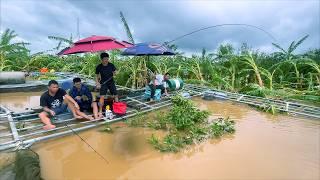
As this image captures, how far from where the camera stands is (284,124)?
7109 millimetres

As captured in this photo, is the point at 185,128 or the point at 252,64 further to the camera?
the point at 252,64

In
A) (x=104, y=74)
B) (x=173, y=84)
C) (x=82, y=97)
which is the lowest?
(x=82, y=97)

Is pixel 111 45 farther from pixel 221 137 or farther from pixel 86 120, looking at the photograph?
pixel 221 137

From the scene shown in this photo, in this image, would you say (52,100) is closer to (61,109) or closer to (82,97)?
(61,109)

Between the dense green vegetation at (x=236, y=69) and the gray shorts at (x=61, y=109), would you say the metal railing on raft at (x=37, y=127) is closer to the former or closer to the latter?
the gray shorts at (x=61, y=109)

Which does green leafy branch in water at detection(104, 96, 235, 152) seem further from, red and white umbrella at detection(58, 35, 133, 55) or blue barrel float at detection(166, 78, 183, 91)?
blue barrel float at detection(166, 78, 183, 91)

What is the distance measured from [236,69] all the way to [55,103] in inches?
280

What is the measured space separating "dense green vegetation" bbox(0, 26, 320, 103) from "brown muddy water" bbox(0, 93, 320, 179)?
390 centimetres

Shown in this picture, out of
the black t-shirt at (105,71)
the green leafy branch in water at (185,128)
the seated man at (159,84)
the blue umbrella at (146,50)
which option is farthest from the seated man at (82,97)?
the seated man at (159,84)

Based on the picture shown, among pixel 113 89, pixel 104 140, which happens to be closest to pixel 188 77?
pixel 113 89

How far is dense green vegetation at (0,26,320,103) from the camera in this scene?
10250 millimetres

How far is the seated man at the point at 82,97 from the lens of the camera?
687 cm

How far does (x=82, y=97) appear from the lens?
7039 millimetres

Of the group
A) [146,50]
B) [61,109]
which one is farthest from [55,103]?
[146,50]
